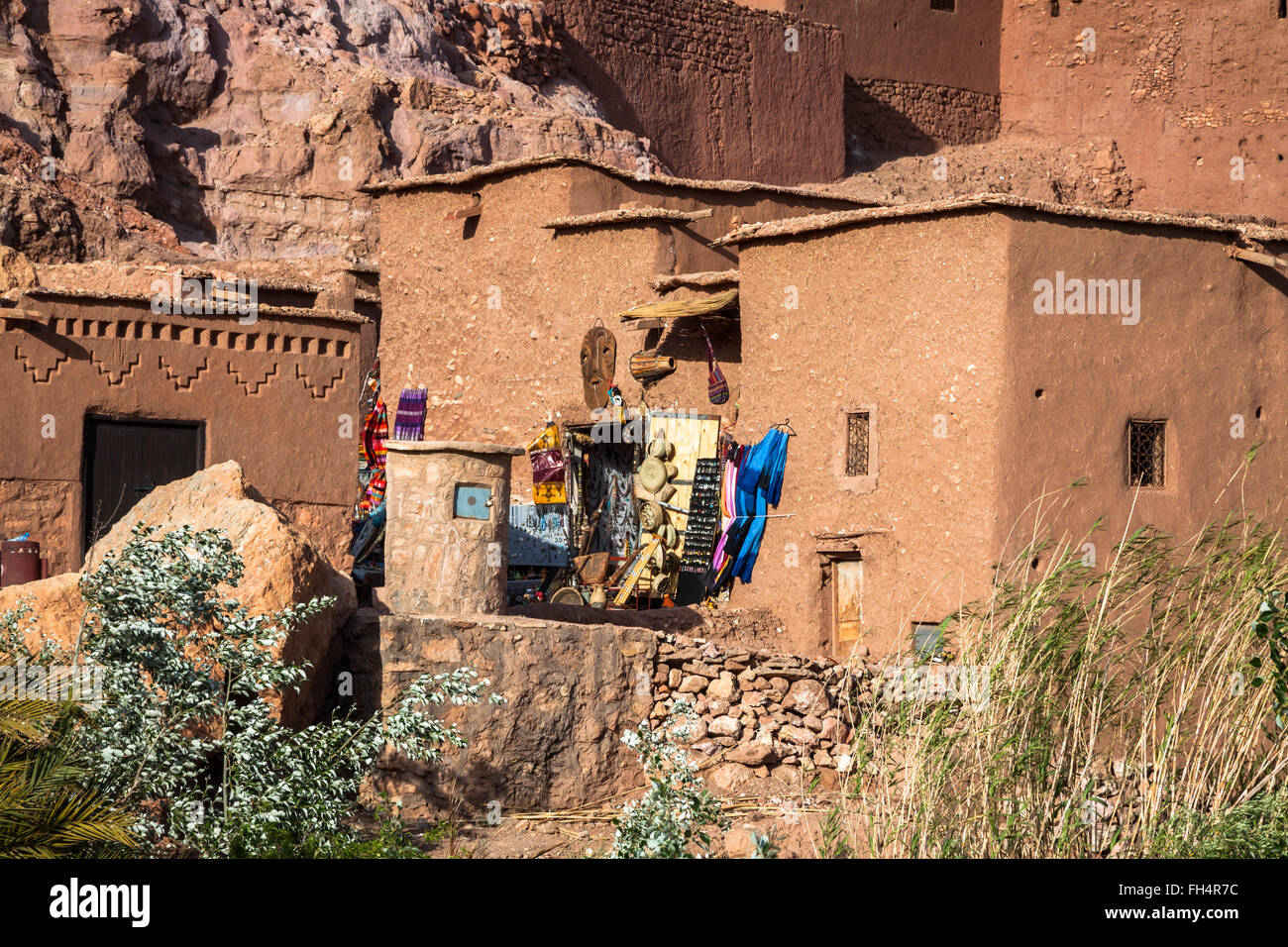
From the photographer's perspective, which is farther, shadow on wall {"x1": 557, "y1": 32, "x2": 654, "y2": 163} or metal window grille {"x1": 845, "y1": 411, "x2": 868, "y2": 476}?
shadow on wall {"x1": 557, "y1": 32, "x2": 654, "y2": 163}

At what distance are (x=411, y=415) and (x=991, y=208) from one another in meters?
8.49

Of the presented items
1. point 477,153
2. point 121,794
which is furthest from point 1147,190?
point 121,794

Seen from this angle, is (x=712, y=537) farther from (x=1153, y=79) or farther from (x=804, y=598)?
(x=1153, y=79)

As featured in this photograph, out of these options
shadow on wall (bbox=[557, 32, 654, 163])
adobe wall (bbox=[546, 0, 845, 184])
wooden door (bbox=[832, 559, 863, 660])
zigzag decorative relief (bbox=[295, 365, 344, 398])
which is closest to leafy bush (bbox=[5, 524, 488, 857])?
zigzag decorative relief (bbox=[295, 365, 344, 398])

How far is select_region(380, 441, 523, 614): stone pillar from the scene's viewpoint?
12.8 meters

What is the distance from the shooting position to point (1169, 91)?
32.3m

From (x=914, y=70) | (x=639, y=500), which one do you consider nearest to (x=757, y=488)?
(x=639, y=500)

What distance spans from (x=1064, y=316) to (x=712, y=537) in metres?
4.51

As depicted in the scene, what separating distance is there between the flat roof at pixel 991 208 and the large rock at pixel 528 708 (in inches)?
195

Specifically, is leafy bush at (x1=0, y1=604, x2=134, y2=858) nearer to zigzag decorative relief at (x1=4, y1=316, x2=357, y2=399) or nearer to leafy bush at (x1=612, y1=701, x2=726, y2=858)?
leafy bush at (x1=612, y1=701, x2=726, y2=858)

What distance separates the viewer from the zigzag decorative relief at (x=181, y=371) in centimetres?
1440

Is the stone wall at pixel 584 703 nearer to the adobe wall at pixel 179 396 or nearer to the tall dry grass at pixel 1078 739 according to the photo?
the tall dry grass at pixel 1078 739

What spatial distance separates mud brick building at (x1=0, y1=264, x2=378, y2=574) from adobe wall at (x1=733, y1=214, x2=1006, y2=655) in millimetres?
4168

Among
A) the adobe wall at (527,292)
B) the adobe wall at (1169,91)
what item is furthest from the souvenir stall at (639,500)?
the adobe wall at (1169,91)
